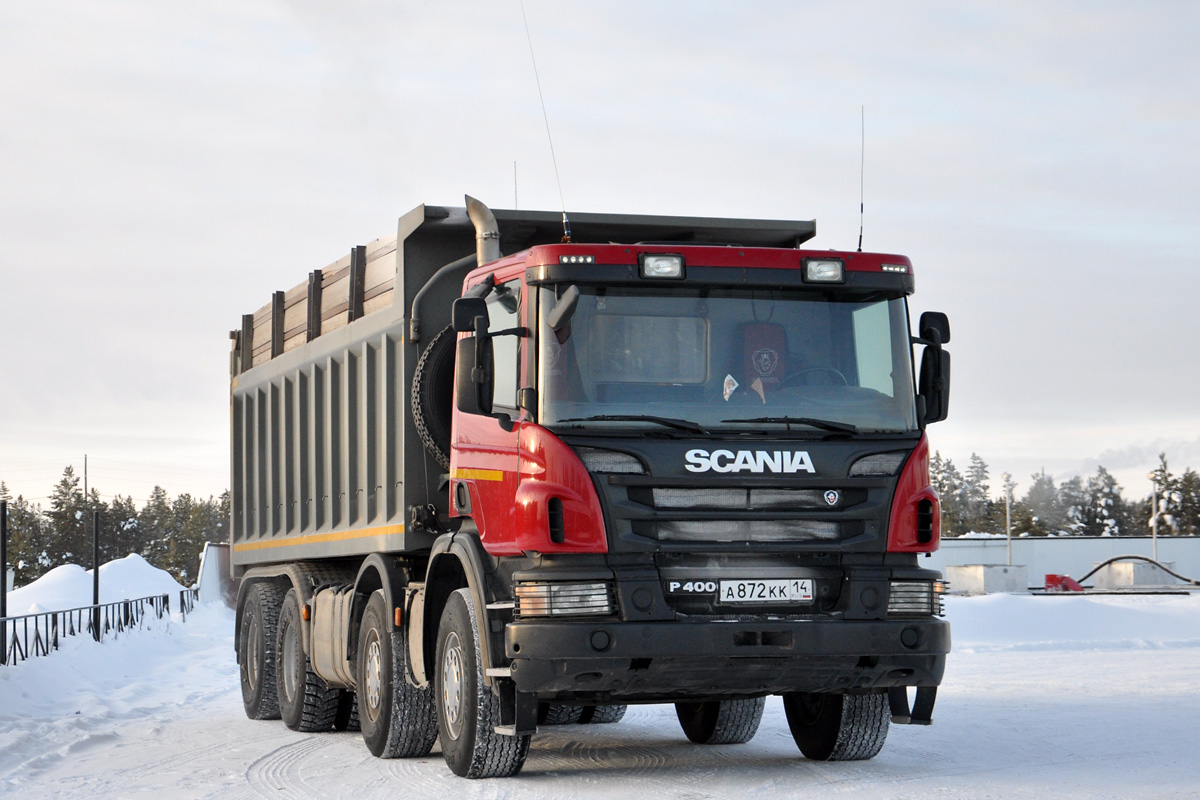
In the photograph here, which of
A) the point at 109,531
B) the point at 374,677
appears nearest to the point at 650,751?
the point at 374,677

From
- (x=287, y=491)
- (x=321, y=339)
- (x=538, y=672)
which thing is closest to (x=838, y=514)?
(x=538, y=672)

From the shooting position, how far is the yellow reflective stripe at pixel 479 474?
8.50m

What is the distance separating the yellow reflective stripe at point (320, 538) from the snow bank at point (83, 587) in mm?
34512

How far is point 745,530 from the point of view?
8.05 metres

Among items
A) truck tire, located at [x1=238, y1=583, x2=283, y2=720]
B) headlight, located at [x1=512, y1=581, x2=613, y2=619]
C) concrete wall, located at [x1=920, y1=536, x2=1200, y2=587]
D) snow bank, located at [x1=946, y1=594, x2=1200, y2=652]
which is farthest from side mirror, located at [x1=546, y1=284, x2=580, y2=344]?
concrete wall, located at [x1=920, y1=536, x2=1200, y2=587]

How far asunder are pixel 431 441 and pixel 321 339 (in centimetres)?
281

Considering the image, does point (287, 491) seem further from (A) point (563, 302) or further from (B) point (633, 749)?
(A) point (563, 302)

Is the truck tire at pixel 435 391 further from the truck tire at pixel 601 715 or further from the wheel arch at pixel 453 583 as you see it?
the truck tire at pixel 601 715

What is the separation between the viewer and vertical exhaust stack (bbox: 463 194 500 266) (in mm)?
9914

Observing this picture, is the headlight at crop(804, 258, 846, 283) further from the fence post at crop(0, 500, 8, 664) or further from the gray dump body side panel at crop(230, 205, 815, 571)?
the fence post at crop(0, 500, 8, 664)

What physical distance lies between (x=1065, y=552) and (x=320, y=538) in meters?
76.7

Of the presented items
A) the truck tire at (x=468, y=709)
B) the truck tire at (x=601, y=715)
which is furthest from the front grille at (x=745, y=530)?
the truck tire at (x=601, y=715)

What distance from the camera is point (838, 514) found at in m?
8.14

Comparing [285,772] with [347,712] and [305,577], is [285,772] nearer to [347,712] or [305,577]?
[347,712]
